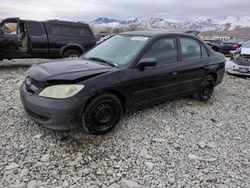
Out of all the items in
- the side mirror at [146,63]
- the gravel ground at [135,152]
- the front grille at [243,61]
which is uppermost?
the side mirror at [146,63]

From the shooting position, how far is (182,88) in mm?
5129

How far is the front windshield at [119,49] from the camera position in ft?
14.0

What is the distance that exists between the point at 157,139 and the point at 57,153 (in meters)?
1.54

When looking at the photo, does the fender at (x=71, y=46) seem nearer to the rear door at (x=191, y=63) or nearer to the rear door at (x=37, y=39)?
the rear door at (x=37, y=39)

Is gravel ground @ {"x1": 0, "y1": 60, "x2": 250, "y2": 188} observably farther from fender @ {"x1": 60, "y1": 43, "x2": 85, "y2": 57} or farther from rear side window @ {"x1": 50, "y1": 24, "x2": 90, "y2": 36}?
rear side window @ {"x1": 50, "y1": 24, "x2": 90, "y2": 36}

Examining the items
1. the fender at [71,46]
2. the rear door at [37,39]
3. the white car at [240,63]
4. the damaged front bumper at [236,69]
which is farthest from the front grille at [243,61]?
the rear door at [37,39]

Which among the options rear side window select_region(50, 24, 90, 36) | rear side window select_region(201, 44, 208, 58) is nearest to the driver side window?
rear side window select_region(50, 24, 90, 36)

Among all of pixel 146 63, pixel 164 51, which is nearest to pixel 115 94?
pixel 146 63

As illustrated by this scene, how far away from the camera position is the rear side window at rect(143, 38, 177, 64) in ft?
14.6

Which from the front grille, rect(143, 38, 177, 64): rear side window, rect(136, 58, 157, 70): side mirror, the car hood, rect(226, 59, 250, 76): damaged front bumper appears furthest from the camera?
the front grille

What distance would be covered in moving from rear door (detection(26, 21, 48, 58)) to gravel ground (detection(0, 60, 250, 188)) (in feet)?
13.3

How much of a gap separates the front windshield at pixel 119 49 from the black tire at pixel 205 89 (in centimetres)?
196

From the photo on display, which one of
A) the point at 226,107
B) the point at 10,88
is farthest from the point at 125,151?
the point at 10,88

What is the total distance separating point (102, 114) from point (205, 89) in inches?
120
